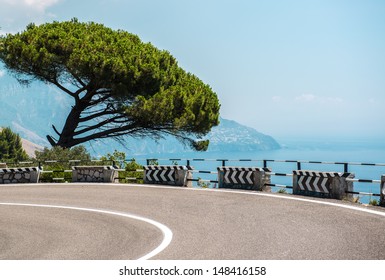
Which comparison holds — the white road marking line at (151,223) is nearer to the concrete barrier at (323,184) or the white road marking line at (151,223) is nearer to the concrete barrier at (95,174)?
the concrete barrier at (323,184)

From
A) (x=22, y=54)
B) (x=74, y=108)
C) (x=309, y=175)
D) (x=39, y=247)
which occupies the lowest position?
(x=39, y=247)

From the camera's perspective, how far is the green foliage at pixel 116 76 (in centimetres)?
3822

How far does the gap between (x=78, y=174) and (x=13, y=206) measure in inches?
390

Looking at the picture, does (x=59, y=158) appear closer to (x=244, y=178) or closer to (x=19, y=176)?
(x=19, y=176)

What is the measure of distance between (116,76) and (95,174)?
12726 millimetres

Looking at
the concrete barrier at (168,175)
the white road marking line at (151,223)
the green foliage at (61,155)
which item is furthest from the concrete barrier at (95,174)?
the white road marking line at (151,223)

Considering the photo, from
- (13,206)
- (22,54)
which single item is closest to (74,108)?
(22,54)

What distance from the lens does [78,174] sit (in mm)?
27500

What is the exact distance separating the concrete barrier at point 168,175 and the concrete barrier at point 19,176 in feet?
20.8

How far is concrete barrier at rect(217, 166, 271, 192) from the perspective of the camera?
2055 cm

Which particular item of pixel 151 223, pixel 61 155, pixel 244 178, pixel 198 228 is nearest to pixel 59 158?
pixel 61 155

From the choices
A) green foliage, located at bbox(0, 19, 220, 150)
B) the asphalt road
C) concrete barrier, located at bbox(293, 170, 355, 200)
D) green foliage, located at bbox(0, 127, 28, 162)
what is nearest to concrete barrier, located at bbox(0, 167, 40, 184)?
the asphalt road

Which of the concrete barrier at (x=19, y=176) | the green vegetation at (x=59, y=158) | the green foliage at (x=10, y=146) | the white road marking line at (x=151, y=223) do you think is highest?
the green foliage at (x=10, y=146)

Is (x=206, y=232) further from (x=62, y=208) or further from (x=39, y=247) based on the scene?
(x=62, y=208)
